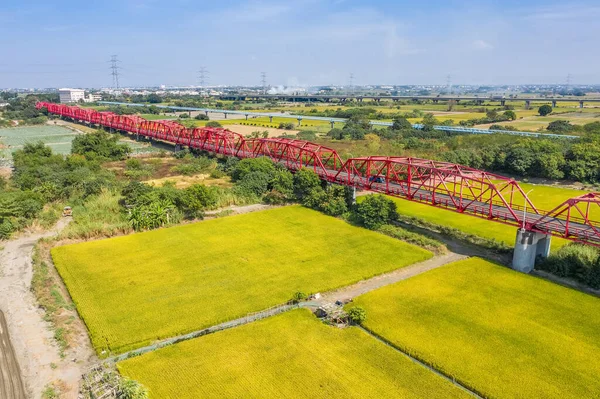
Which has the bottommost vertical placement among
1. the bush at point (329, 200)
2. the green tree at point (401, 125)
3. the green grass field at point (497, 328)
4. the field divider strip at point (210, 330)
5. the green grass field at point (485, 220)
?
the field divider strip at point (210, 330)

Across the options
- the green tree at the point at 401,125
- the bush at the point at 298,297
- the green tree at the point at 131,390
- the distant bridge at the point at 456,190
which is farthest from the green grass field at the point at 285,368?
the green tree at the point at 401,125

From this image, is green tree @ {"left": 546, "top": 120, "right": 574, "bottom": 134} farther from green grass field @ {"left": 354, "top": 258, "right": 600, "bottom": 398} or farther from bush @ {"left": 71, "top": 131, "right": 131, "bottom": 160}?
bush @ {"left": 71, "top": 131, "right": 131, "bottom": 160}

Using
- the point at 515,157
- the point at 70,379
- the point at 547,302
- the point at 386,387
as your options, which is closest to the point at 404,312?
the point at 386,387

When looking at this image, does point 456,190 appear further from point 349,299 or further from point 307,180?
point 349,299

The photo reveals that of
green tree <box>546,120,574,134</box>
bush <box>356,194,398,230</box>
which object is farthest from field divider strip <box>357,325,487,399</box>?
green tree <box>546,120,574,134</box>

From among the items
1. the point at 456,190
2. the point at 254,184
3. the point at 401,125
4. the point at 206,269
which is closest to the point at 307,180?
the point at 254,184

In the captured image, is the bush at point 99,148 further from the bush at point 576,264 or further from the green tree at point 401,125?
the bush at point 576,264
